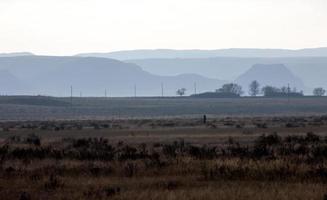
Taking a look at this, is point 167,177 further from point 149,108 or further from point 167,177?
point 149,108

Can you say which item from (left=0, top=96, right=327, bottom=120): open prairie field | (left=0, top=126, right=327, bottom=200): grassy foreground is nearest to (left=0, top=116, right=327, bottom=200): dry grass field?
(left=0, top=126, right=327, bottom=200): grassy foreground

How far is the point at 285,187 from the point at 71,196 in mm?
4821

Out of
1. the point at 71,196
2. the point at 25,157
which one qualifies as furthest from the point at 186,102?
the point at 71,196

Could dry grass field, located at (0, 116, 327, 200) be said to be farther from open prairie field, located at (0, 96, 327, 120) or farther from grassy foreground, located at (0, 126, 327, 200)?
Result: open prairie field, located at (0, 96, 327, 120)

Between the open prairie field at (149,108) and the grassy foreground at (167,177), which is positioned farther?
the open prairie field at (149,108)

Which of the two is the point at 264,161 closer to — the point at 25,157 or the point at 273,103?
the point at 25,157

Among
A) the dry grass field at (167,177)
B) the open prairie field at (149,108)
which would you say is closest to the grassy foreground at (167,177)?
the dry grass field at (167,177)

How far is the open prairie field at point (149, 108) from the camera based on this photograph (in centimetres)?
13562

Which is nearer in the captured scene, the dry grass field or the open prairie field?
the dry grass field

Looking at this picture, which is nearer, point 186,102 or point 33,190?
point 33,190

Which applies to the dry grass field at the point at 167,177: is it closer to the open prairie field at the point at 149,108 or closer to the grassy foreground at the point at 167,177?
the grassy foreground at the point at 167,177

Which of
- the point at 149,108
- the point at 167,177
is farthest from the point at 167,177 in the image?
the point at 149,108

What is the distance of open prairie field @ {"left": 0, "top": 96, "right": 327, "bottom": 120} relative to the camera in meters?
136

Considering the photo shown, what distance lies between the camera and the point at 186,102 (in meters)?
160
